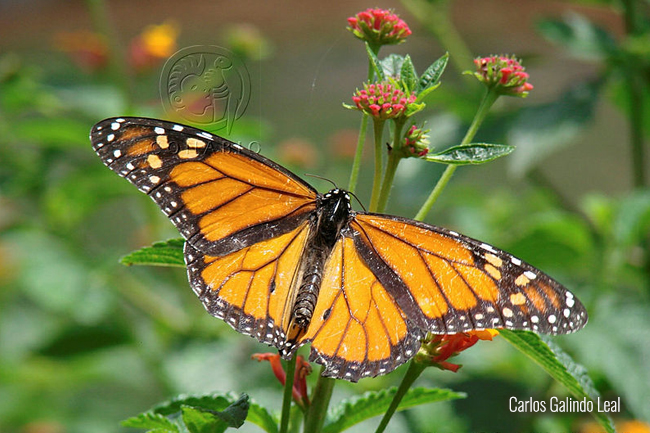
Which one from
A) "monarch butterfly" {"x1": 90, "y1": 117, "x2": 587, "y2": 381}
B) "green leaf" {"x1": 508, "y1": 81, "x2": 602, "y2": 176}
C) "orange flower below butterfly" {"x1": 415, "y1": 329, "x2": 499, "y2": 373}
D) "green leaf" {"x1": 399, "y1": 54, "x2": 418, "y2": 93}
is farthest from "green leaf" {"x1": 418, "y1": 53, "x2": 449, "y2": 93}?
"green leaf" {"x1": 508, "y1": 81, "x2": 602, "y2": 176}

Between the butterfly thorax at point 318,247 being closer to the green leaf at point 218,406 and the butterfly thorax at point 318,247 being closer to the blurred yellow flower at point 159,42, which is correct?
the green leaf at point 218,406

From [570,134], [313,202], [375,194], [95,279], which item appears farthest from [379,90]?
[95,279]

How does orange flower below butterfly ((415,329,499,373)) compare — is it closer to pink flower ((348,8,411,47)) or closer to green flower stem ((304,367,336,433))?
green flower stem ((304,367,336,433))

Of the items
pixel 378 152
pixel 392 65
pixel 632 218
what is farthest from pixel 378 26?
pixel 632 218

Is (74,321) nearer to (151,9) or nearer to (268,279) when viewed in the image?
(268,279)

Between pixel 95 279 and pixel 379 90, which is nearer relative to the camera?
pixel 379 90

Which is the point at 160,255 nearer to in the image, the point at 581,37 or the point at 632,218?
the point at 632,218
